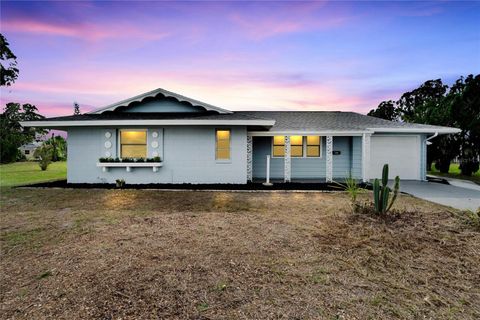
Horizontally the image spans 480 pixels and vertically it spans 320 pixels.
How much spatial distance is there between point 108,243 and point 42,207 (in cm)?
436

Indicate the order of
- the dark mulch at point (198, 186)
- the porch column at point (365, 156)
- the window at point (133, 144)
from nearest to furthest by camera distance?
the dark mulch at point (198, 186), the window at point (133, 144), the porch column at point (365, 156)

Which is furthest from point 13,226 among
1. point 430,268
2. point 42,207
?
point 430,268

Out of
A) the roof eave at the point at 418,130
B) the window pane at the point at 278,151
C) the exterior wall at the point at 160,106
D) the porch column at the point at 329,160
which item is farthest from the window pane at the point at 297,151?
the exterior wall at the point at 160,106

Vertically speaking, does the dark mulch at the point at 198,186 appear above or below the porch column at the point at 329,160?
below

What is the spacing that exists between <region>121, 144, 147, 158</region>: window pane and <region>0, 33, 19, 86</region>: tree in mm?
14690

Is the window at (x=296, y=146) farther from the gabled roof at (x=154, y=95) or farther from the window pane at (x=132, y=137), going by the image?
the window pane at (x=132, y=137)

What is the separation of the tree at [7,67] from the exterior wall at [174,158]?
12.6m

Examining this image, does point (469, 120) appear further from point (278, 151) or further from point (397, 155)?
point (278, 151)

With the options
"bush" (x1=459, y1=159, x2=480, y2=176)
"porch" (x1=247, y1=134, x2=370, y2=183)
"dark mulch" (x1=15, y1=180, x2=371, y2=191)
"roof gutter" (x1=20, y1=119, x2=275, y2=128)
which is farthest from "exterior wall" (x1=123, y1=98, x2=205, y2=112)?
"bush" (x1=459, y1=159, x2=480, y2=176)

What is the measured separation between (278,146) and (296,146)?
99cm

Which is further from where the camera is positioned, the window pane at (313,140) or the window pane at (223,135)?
the window pane at (313,140)

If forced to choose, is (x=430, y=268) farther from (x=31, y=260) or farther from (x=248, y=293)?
(x=31, y=260)

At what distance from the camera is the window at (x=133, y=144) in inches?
435

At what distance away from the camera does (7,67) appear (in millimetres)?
17703
